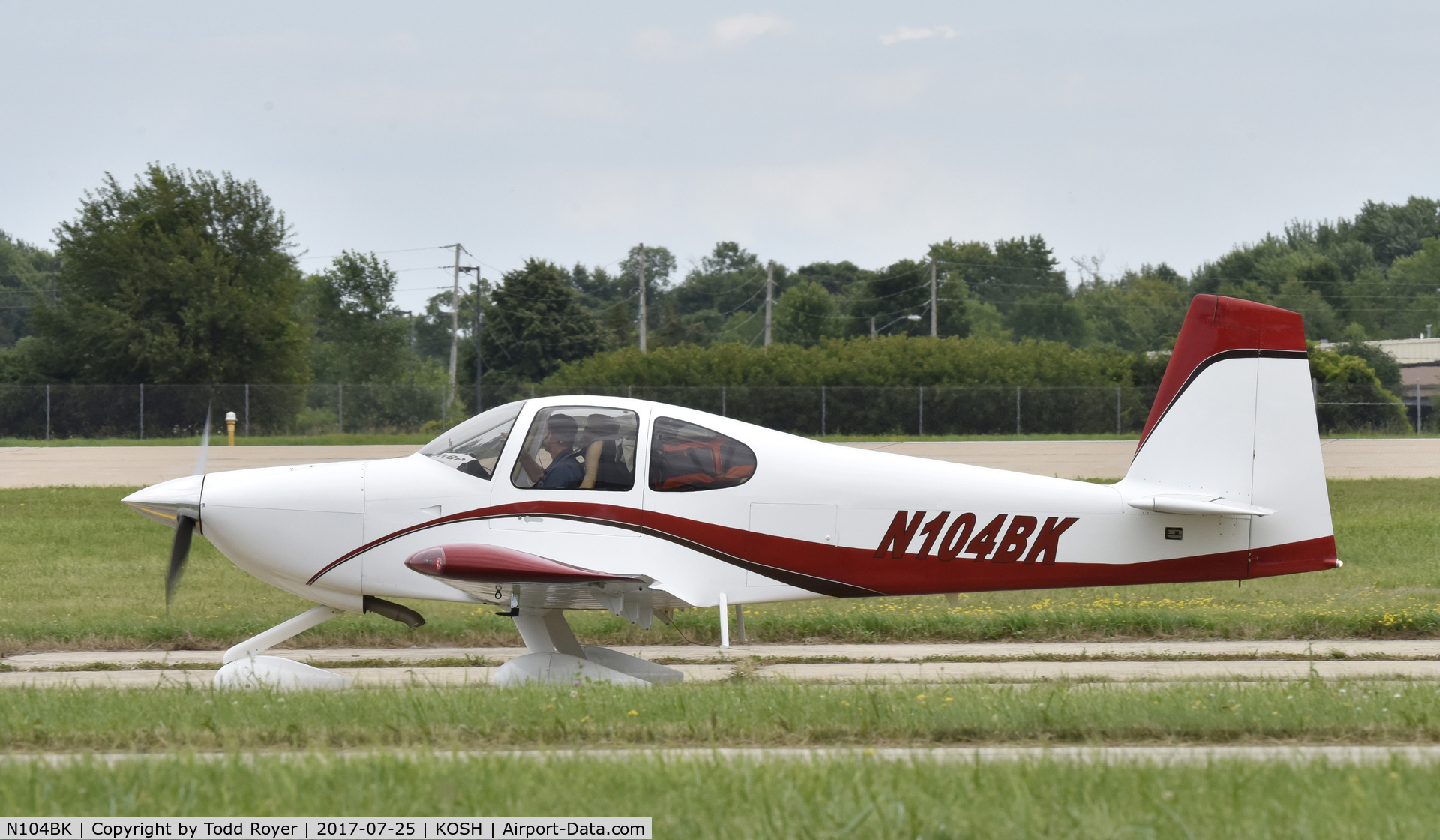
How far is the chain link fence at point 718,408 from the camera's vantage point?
43.2 m

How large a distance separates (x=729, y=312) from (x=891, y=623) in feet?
325

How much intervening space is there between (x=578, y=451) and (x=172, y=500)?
2.64 meters

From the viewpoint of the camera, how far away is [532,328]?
2557 inches

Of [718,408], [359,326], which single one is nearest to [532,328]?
[359,326]

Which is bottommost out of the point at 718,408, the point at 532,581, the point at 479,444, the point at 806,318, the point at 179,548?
the point at 532,581

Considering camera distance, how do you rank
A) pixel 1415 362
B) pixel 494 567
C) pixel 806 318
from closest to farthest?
pixel 494 567, pixel 1415 362, pixel 806 318

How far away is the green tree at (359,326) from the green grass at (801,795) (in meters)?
57.7

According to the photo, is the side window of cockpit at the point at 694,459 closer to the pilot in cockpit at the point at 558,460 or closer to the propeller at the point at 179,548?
the pilot in cockpit at the point at 558,460

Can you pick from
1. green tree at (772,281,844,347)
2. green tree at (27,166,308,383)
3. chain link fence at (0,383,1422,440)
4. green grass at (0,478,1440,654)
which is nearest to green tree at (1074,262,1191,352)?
green tree at (772,281,844,347)

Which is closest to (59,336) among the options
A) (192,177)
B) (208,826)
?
(192,177)

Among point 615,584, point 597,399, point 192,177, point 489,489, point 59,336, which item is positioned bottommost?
point 615,584

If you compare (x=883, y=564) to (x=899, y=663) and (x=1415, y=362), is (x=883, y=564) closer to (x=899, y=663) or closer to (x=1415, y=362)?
(x=899, y=663)

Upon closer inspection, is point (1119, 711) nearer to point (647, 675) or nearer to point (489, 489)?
point (647, 675)

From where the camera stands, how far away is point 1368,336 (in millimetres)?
91688
